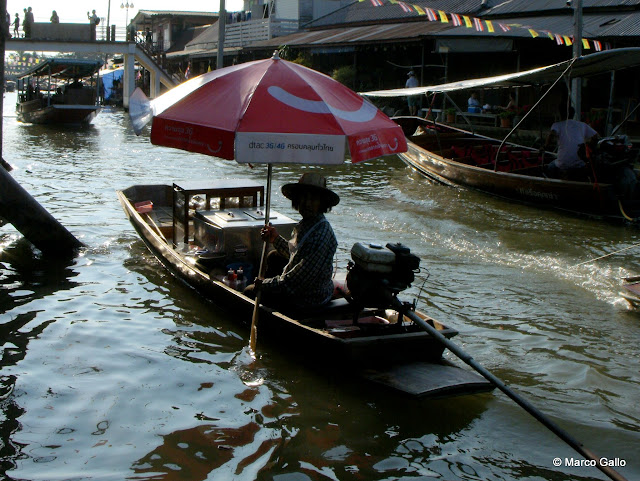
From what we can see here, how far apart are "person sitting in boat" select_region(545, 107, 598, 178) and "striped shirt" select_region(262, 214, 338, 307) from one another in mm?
7680

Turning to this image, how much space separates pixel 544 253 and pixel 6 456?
24.2 feet

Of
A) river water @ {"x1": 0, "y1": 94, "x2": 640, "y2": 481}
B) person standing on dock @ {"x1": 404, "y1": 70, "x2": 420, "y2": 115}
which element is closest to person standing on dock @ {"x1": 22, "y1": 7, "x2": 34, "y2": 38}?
person standing on dock @ {"x1": 404, "y1": 70, "x2": 420, "y2": 115}

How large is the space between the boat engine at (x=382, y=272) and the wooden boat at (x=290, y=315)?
24 centimetres

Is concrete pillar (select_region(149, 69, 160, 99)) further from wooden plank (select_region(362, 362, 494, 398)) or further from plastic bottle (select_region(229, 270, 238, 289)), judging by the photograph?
wooden plank (select_region(362, 362, 494, 398))

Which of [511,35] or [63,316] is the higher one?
[511,35]

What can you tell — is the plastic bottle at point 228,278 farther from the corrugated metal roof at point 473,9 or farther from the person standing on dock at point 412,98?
the person standing on dock at point 412,98

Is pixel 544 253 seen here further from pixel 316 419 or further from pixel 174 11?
pixel 174 11

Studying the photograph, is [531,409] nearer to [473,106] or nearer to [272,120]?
[272,120]

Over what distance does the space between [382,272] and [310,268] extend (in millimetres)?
1019

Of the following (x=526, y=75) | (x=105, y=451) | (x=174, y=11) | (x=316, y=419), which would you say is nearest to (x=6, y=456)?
(x=105, y=451)

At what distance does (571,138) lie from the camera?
1209 cm

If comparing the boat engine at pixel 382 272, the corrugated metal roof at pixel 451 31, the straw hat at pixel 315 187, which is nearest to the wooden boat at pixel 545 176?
the corrugated metal roof at pixel 451 31

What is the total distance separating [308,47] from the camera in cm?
2759

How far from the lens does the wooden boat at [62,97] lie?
87.7 feet
